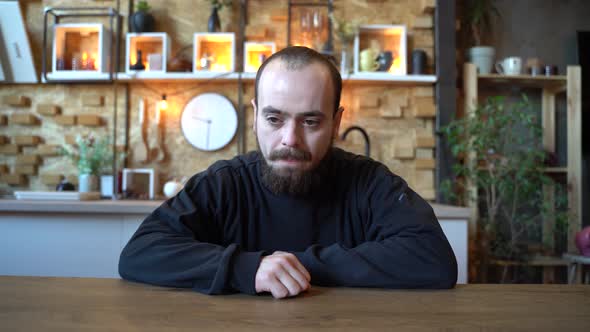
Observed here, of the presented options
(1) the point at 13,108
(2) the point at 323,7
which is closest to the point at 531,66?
(2) the point at 323,7

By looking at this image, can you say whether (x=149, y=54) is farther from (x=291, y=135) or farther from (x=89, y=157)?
(x=291, y=135)

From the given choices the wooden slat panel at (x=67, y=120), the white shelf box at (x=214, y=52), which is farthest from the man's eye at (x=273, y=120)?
the wooden slat panel at (x=67, y=120)

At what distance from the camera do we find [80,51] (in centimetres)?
333

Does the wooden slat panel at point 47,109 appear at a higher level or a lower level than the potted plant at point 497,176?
higher

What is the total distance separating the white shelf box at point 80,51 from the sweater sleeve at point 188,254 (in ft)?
7.07

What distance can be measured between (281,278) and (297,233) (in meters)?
0.45

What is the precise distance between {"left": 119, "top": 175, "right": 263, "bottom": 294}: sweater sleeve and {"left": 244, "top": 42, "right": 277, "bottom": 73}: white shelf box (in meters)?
1.93

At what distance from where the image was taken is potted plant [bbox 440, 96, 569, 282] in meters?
2.91

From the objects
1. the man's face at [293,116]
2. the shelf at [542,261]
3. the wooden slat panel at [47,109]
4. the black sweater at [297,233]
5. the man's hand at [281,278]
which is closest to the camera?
the man's hand at [281,278]

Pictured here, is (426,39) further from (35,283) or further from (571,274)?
(35,283)

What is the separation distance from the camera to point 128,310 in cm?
80

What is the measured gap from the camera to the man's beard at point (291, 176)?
4.20 ft

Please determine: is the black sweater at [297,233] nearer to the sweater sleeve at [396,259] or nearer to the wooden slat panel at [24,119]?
the sweater sleeve at [396,259]

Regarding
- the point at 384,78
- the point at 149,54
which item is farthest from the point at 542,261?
the point at 149,54
